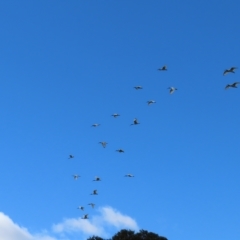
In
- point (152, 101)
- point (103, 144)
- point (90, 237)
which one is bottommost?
point (90, 237)

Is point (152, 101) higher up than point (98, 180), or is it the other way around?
point (152, 101)

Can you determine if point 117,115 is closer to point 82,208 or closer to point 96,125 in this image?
point 96,125

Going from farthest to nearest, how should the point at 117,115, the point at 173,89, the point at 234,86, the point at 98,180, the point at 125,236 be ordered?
1. the point at 125,236
2. the point at 98,180
3. the point at 117,115
4. the point at 173,89
5. the point at 234,86

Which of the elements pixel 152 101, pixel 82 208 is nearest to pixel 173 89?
pixel 152 101

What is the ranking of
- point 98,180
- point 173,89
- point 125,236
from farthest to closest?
point 125,236
point 98,180
point 173,89

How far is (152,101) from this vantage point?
47344mm

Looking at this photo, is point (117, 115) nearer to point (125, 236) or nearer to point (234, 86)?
point (234, 86)

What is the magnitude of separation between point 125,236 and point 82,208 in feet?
28.6

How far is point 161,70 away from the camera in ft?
141

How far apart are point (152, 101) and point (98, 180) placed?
1391cm

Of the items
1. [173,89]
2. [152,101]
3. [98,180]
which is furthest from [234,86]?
[98,180]

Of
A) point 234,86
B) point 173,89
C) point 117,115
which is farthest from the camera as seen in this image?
point 117,115

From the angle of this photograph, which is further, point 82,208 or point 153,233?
point 153,233

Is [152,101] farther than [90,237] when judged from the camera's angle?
No
